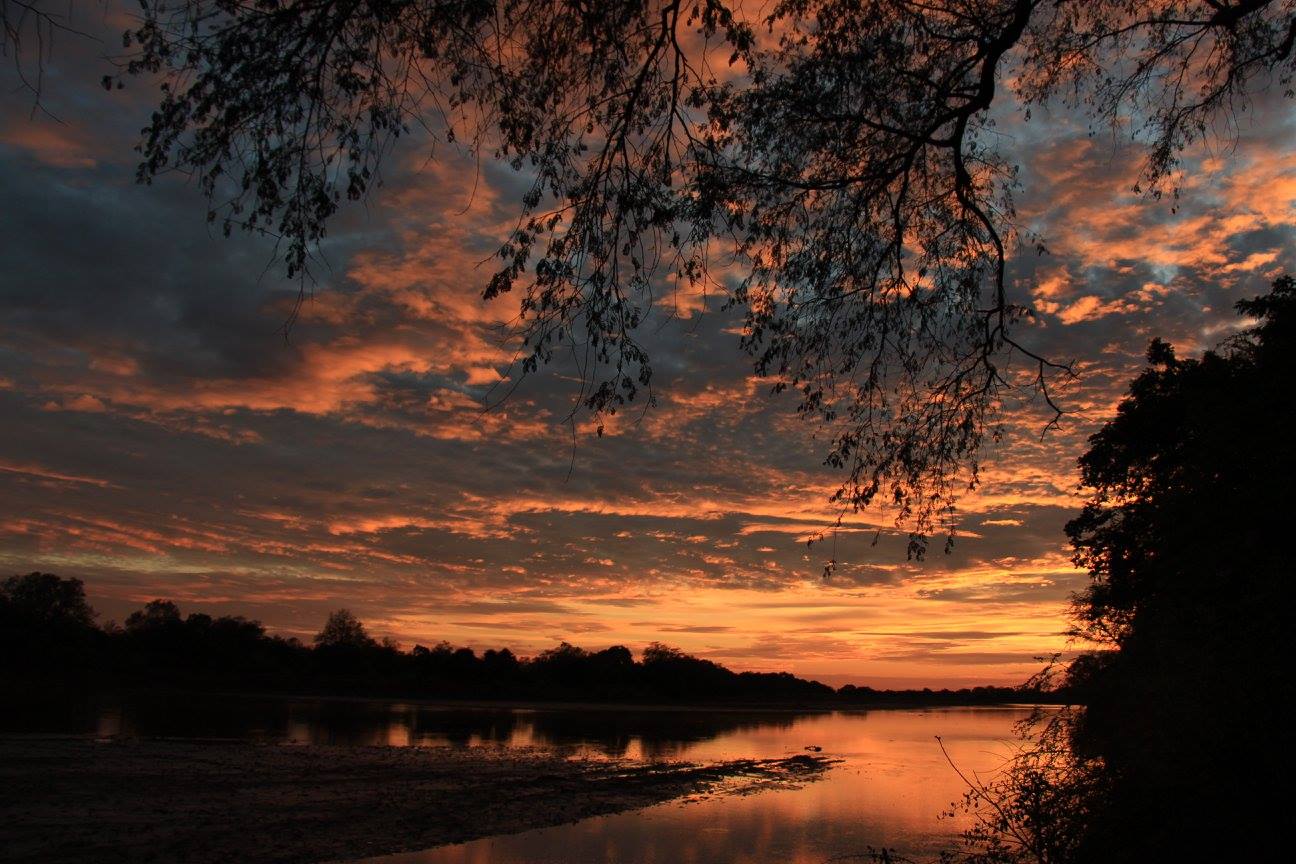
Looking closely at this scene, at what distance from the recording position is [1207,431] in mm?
15500

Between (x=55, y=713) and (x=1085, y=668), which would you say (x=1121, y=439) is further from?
(x=55, y=713)

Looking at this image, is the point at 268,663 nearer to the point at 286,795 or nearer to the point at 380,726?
the point at 380,726

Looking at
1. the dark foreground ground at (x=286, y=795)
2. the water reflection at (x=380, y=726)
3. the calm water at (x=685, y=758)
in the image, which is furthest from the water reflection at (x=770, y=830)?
the water reflection at (x=380, y=726)

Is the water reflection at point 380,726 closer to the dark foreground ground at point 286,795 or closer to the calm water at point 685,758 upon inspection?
the calm water at point 685,758

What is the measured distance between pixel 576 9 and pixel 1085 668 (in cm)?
1507

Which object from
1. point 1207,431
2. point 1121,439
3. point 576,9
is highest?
point 1121,439

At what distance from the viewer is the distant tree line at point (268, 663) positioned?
208 ft

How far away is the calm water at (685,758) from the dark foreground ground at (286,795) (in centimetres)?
147

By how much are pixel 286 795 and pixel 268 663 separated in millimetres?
70340

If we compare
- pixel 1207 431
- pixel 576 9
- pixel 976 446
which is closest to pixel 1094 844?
pixel 976 446

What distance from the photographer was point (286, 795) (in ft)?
62.4

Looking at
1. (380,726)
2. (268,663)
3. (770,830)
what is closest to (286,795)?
(770,830)

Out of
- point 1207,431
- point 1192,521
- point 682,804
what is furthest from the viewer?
point 682,804

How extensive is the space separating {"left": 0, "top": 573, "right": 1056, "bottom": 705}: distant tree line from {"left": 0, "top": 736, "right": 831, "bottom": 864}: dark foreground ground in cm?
3797
